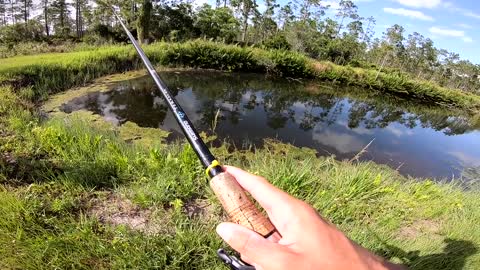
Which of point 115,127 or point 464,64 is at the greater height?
point 464,64

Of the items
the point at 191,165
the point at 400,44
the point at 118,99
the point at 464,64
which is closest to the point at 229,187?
the point at 191,165

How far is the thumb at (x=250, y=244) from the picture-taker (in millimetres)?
598

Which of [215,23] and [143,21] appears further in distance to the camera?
[215,23]

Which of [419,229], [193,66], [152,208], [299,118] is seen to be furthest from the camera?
[193,66]

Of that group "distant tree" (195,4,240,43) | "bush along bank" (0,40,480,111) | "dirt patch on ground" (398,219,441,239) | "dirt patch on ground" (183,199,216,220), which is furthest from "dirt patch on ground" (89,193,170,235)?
"distant tree" (195,4,240,43)

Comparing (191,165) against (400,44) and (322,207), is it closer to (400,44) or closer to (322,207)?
(322,207)

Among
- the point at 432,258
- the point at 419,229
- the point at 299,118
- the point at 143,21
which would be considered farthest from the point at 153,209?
the point at 143,21

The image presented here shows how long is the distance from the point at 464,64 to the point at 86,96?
41336mm

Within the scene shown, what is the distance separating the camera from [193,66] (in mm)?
13617

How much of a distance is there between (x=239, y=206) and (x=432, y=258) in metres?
2.35

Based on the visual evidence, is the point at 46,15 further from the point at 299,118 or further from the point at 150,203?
the point at 150,203

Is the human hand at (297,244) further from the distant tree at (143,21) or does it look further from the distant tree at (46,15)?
the distant tree at (46,15)

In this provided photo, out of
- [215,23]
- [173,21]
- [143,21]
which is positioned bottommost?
[143,21]

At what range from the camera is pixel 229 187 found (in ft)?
2.72
